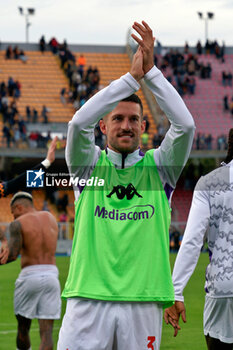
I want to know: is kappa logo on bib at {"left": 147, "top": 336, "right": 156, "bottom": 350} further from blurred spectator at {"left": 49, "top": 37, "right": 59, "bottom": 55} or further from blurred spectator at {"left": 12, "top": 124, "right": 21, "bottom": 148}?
blurred spectator at {"left": 49, "top": 37, "right": 59, "bottom": 55}

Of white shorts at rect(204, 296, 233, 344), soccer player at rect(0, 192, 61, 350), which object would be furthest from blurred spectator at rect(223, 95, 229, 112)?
white shorts at rect(204, 296, 233, 344)

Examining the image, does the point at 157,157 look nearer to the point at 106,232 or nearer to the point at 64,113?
the point at 106,232

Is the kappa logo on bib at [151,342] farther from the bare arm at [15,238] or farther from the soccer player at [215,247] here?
the bare arm at [15,238]

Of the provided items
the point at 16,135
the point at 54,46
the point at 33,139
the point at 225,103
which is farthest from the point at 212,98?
the point at 54,46

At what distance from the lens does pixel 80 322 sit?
3.49 m

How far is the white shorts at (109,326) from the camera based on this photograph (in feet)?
11.3

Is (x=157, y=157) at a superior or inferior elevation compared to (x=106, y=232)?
superior

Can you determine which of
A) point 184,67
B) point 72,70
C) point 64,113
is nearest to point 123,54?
point 184,67

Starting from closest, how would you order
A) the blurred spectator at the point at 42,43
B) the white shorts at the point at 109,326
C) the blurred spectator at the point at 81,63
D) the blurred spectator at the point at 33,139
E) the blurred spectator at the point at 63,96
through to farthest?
the white shorts at the point at 109,326 → the blurred spectator at the point at 33,139 → the blurred spectator at the point at 42,43 → the blurred spectator at the point at 63,96 → the blurred spectator at the point at 81,63

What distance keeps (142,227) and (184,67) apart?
19.5 meters

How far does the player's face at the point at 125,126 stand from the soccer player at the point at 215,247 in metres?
0.91

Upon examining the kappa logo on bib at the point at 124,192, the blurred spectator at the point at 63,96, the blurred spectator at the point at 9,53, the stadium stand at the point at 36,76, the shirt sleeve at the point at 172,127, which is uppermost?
the blurred spectator at the point at 9,53

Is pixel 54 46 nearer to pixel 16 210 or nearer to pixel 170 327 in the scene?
pixel 170 327

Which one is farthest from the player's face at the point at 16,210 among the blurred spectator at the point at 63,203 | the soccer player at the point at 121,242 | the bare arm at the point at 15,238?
the blurred spectator at the point at 63,203
